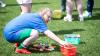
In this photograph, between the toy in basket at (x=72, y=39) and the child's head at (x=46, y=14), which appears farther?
the toy in basket at (x=72, y=39)

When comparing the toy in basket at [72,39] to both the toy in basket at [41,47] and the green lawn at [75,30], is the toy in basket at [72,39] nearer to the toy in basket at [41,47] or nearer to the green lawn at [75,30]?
the green lawn at [75,30]

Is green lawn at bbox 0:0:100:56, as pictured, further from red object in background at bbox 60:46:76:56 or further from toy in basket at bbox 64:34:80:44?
red object in background at bbox 60:46:76:56

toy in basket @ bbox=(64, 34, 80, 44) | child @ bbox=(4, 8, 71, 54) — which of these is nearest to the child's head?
child @ bbox=(4, 8, 71, 54)

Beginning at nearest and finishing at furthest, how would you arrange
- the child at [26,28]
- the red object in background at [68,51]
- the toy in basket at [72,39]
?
the red object in background at [68,51], the child at [26,28], the toy in basket at [72,39]

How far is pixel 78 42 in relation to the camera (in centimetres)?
723

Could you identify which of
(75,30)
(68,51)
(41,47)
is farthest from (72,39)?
(75,30)

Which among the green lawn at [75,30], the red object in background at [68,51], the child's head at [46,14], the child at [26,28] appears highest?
the child's head at [46,14]

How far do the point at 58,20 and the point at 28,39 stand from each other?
3.89 meters

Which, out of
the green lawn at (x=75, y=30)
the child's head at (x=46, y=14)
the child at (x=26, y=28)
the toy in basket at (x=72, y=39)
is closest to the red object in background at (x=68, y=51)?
the green lawn at (x=75, y=30)

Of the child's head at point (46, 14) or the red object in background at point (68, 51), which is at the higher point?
the child's head at point (46, 14)

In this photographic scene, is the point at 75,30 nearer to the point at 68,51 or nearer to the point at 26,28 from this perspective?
the point at 26,28

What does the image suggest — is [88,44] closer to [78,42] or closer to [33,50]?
[78,42]

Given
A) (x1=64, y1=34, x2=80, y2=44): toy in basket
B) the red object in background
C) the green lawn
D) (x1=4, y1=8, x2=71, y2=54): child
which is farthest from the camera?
(x1=64, y1=34, x2=80, y2=44): toy in basket

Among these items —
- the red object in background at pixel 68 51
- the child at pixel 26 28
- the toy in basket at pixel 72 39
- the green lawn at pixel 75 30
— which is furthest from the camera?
the toy in basket at pixel 72 39
